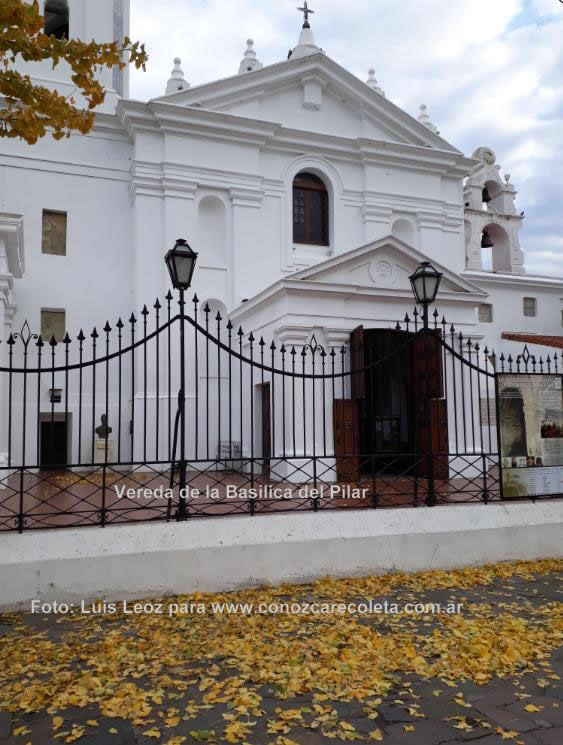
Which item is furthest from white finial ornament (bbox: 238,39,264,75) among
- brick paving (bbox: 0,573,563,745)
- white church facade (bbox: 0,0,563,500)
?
brick paving (bbox: 0,573,563,745)

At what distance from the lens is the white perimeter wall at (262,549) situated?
633 cm

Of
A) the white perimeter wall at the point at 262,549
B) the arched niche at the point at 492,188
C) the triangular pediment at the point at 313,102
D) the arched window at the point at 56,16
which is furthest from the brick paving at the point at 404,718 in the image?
the arched niche at the point at 492,188

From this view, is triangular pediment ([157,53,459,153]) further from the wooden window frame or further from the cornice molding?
the wooden window frame

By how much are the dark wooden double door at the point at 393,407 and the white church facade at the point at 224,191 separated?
4.93 feet

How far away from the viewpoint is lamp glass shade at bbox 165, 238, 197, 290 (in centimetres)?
727

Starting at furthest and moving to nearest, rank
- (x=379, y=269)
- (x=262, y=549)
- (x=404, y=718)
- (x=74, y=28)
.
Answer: (x=74, y=28), (x=379, y=269), (x=262, y=549), (x=404, y=718)

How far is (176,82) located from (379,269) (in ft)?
29.9

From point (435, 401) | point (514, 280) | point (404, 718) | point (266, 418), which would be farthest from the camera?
point (514, 280)

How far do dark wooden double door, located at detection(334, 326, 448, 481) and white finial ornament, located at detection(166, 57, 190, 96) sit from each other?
910 cm

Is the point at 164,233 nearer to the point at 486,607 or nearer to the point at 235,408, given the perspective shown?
the point at 235,408

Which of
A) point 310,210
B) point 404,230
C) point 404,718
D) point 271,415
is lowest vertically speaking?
point 404,718

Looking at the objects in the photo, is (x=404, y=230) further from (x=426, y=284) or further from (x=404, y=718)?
(x=404, y=718)

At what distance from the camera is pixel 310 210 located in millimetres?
18484

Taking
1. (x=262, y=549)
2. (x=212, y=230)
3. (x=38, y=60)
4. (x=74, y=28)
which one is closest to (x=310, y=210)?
(x=212, y=230)
